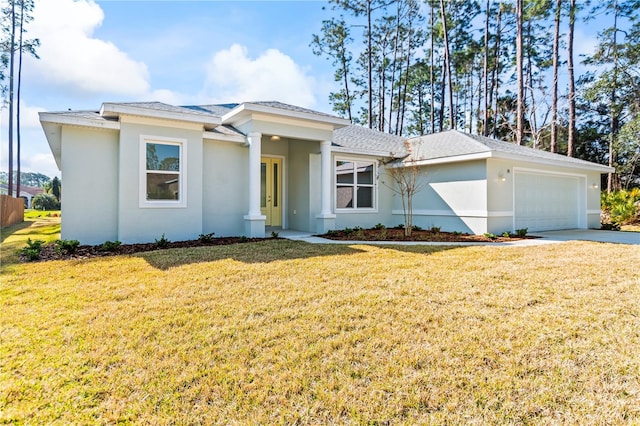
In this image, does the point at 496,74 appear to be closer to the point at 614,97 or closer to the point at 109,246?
the point at 614,97

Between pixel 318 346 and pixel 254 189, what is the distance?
7.00 m

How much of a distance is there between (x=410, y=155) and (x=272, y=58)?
8857mm

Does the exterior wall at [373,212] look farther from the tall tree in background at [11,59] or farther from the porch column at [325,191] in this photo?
the tall tree in background at [11,59]

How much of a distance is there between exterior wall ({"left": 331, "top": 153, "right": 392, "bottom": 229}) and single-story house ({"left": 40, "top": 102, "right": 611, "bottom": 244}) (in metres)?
0.05

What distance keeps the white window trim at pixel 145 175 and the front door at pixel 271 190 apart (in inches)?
143

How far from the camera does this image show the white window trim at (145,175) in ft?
28.0

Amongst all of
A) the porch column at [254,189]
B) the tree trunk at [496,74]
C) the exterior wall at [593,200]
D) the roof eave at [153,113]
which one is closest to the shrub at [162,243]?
the porch column at [254,189]

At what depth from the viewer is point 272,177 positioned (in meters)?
12.6

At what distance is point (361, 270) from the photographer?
598 cm

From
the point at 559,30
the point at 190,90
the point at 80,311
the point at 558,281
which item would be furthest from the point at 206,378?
the point at 559,30

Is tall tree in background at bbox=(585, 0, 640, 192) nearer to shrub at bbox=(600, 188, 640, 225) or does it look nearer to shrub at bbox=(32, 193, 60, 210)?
shrub at bbox=(600, 188, 640, 225)

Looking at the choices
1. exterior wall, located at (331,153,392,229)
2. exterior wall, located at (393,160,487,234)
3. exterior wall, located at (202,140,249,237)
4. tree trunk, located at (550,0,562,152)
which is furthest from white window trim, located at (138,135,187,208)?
tree trunk, located at (550,0,562,152)

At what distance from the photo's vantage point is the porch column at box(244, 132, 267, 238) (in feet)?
31.8

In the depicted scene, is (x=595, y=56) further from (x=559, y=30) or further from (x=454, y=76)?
(x=454, y=76)
